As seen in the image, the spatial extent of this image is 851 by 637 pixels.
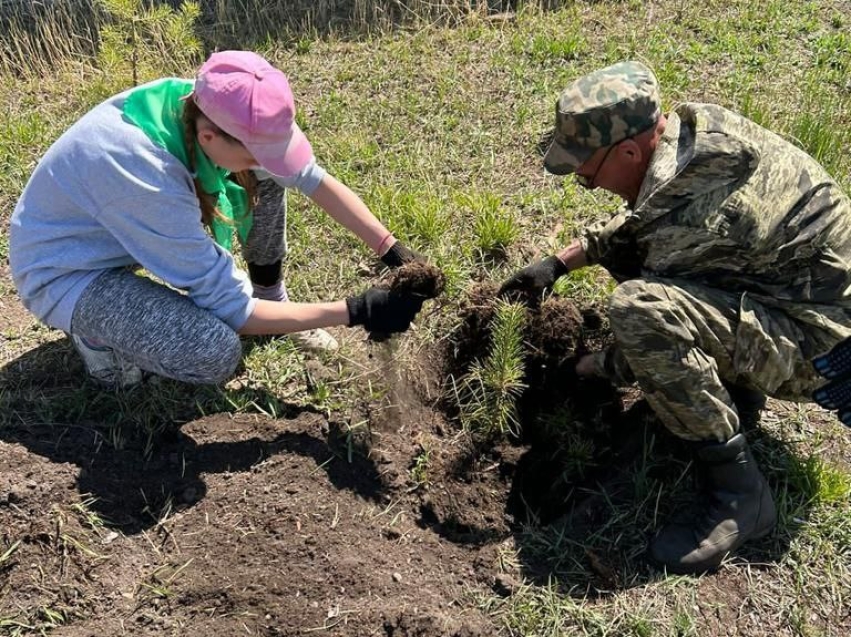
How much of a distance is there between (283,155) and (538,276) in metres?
1.22

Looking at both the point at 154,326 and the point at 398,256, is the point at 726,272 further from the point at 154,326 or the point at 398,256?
the point at 154,326

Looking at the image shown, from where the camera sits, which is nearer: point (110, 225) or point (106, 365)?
point (110, 225)

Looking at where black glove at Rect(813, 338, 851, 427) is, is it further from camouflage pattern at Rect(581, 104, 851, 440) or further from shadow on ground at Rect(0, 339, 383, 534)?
shadow on ground at Rect(0, 339, 383, 534)

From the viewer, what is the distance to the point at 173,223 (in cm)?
245

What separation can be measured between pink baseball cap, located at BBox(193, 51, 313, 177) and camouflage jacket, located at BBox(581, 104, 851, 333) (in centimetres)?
117

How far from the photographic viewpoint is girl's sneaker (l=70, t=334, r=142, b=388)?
2.96m

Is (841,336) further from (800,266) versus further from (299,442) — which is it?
(299,442)

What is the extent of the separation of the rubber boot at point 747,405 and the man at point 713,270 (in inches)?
9.9

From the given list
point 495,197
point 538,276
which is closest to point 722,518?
point 538,276

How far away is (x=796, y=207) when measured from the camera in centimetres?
258

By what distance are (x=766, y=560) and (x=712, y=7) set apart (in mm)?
4474

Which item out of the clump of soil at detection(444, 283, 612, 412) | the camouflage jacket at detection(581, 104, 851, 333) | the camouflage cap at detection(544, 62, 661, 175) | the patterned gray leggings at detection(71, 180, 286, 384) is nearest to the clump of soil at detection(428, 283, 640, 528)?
the clump of soil at detection(444, 283, 612, 412)

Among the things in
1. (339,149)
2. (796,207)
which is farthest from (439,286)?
(339,149)

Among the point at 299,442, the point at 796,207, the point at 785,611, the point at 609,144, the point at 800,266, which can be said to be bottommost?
the point at 785,611
